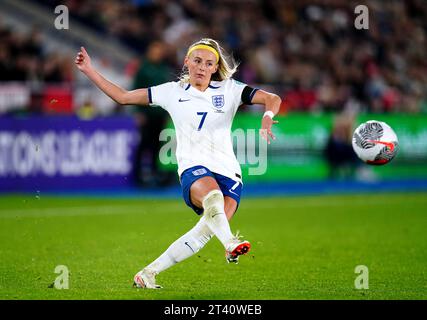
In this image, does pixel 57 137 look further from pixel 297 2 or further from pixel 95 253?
pixel 297 2

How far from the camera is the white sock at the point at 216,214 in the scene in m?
7.59

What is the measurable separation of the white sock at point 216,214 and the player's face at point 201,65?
42.9 inches

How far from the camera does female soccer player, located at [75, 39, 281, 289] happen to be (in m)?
7.95

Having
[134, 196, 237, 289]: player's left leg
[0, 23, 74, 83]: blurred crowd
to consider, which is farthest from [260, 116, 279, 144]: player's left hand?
[0, 23, 74, 83]: blurred crowd

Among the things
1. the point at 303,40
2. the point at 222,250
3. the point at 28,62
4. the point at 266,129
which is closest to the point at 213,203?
the point at 266,129

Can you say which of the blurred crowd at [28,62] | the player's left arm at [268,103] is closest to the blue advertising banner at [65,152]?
the blurred crowd at [28,62]

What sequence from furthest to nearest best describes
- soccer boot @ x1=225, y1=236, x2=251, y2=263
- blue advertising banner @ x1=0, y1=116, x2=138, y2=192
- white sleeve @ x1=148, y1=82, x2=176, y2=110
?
blue advertising banner @ x1=0, y1=116, x2=138, y2=192, white sleeve @ x1=148, y1=82, x2=176, y2=110, soccer boot @ x1=225, y1=236, x2=251, y2=263

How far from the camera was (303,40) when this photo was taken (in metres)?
25.0

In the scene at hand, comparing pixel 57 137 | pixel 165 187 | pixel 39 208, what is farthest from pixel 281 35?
pixel 39 208

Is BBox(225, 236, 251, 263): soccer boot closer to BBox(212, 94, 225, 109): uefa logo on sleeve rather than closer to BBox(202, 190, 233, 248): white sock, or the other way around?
BBox(202, 190, 233, 248): white sock

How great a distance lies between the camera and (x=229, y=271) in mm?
9367

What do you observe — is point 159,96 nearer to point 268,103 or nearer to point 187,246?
point 268,103
